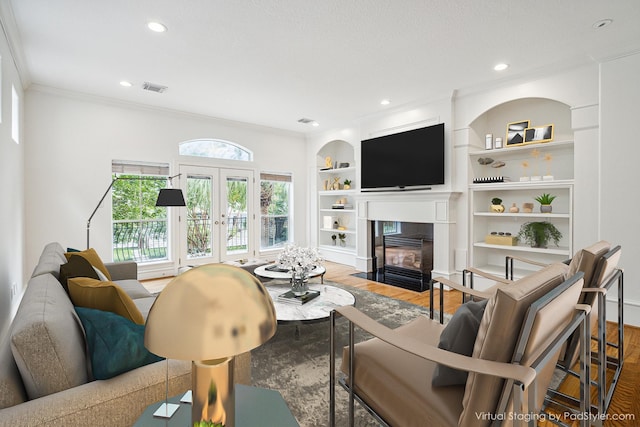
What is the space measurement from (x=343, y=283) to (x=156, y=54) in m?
3.65

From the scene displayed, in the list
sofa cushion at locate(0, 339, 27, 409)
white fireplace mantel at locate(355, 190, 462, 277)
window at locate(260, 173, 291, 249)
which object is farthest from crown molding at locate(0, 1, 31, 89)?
white fireplace mantel at locate(355, 190, 462, 277)

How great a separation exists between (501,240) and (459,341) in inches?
137

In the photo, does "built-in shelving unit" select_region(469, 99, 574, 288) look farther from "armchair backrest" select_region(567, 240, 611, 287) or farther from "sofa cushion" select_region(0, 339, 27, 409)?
"sofa cushion" select_region(0, 339, 27, 409)

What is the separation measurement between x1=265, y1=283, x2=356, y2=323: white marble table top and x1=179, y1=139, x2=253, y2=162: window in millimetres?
3296

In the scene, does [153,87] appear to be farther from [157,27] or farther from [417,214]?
[417,214]

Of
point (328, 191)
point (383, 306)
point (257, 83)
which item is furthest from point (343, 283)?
point (257, 83)

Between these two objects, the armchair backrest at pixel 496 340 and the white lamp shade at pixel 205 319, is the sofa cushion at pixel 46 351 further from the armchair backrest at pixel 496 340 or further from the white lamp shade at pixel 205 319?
the armchair backrest at pixel 496 340

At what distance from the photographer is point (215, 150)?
5.72 m

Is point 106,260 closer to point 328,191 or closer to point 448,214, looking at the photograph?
point 328,191

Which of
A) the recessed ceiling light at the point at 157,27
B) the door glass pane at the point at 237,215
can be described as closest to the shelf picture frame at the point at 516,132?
the recessed ceiling light at the point at 157,27

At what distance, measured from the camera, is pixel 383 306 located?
365 centimetres

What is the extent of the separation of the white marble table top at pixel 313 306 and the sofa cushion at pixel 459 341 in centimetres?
121

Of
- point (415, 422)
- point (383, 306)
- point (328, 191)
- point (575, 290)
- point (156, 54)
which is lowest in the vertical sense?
point (383, 306)

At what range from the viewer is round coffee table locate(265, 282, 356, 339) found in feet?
7.83
